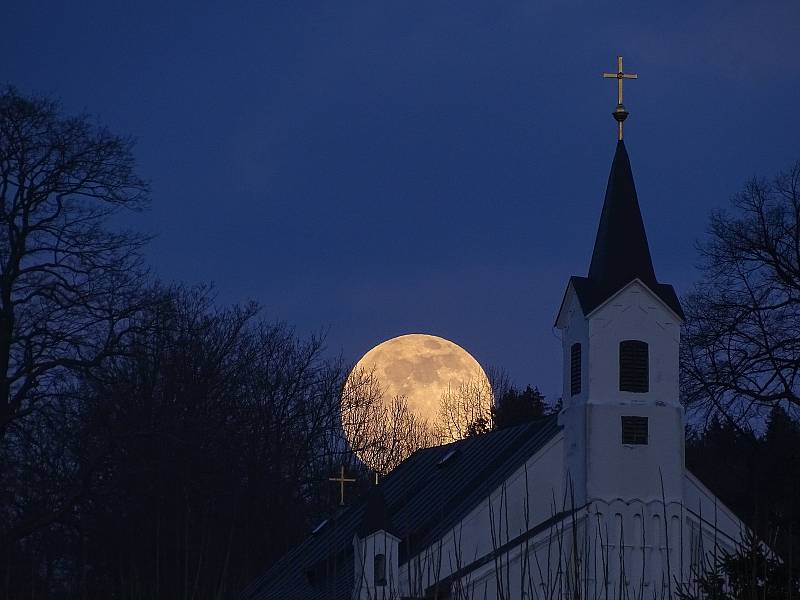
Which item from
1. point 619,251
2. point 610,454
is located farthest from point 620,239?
point 610,454

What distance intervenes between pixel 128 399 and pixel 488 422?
2364 centimetres

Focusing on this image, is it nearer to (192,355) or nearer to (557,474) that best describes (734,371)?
(557,474)

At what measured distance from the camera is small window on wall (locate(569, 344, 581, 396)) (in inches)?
1331

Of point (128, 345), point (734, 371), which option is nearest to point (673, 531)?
point (734, 371)

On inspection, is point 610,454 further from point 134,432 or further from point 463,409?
point 463,409

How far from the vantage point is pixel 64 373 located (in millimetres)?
28844

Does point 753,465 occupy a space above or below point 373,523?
above

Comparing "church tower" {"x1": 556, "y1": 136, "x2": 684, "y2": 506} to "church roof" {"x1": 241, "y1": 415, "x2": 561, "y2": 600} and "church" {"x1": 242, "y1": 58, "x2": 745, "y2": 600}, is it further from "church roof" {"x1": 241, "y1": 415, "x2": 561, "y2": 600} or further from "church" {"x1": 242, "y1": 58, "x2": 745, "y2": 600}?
"church roof" {"x1": 241, "y1": 415, "x2": 561, "y2": 600}

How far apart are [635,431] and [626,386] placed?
41.9 inches

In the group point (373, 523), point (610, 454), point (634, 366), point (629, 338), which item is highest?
point (629, 338)

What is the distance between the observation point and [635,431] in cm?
3306

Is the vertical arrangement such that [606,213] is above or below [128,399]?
above

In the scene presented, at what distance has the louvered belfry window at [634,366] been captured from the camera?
33188 millimetres

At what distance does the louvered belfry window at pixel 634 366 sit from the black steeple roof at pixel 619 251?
47.7 inches
